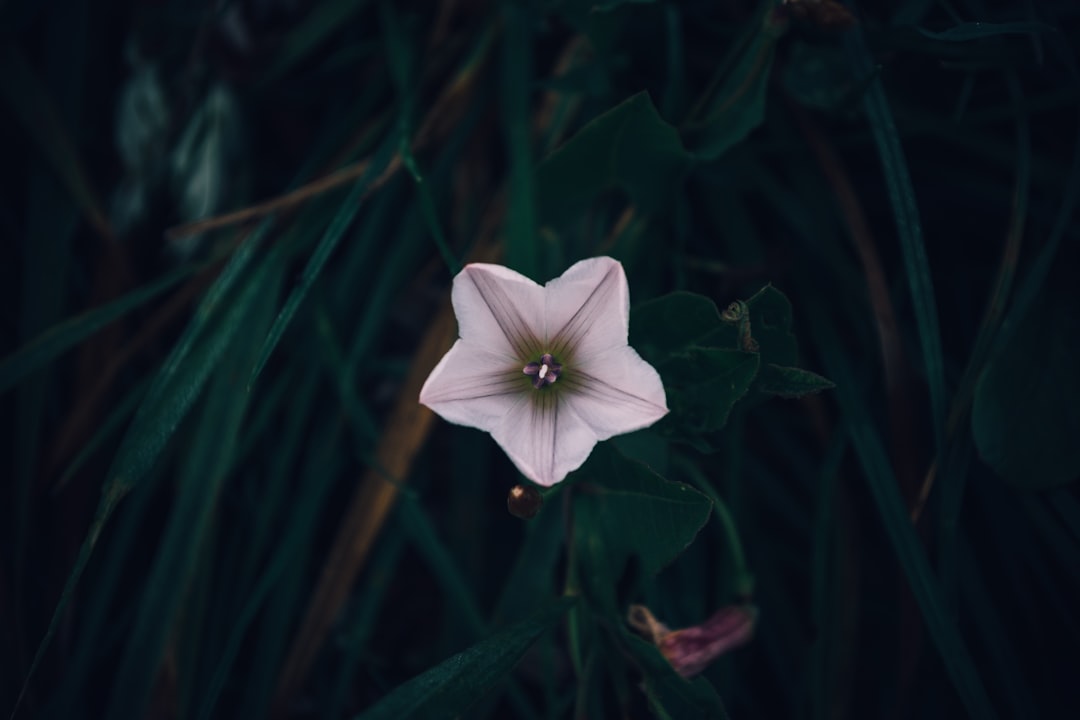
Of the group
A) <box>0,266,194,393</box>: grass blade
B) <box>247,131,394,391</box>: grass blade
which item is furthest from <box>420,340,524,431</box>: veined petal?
<box>0,266,194,393</box>: grass blade

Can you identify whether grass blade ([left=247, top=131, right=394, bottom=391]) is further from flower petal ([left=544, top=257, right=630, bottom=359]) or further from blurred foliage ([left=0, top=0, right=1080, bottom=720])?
flower petal ([left=544, top=257, right=630, bottom=359])

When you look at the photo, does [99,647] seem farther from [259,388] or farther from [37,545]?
[259,388]

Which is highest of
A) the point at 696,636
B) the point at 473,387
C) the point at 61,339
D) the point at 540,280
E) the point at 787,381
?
the point at 61,339

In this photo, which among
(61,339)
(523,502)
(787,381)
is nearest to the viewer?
(523,502)

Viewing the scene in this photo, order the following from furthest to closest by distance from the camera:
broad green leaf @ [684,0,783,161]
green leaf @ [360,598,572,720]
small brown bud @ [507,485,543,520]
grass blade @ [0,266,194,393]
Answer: grass blade @ [0,266,194,393] < broad green leaf @ [684,0,783,161] < green leaf @ [360,598,572,720] < small brown bud @ [507,485,543,520]

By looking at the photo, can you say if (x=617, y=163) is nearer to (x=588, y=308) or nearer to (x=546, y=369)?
(x=588, y=308)

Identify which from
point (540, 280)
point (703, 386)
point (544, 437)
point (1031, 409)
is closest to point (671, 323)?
point (703, 386)
